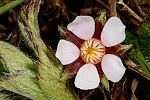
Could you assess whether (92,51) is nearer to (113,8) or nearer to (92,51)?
(92,51)

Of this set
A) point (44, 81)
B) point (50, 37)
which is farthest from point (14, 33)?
point (44, 81)

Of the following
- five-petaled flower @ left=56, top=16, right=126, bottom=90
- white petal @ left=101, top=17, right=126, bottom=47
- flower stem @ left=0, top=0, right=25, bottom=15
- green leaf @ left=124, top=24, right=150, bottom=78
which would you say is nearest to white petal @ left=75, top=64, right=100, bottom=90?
five-petaled flower @ left=56, top=16, right=126, bottom=90

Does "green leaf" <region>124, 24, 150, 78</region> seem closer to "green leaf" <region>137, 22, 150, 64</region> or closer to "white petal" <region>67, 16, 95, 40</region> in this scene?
"green leaf" <region>137, 22, 150, 64</region>

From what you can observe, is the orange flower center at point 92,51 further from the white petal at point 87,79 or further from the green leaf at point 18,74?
the green leaf at point 18,74

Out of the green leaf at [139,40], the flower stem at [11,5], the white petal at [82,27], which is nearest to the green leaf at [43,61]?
the flower stem at [11,5]

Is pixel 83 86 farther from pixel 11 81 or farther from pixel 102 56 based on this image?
pixel 11 81

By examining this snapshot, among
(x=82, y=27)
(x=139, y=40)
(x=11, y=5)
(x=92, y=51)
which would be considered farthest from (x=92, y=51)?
(x=11, y=5)
